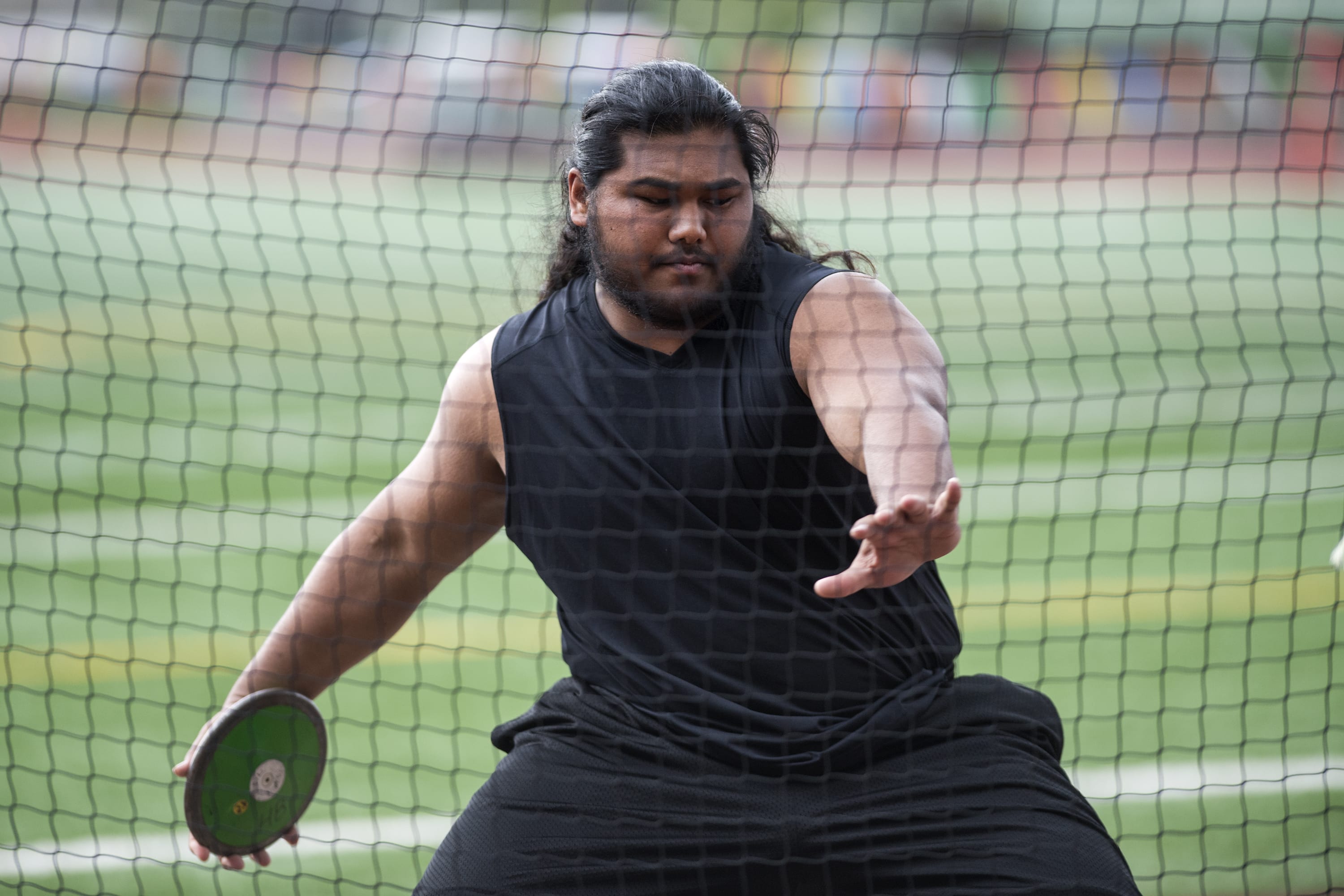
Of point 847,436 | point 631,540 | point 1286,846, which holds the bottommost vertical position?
point 1286,846

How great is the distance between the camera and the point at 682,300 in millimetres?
2969

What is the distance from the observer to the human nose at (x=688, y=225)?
9.57ft

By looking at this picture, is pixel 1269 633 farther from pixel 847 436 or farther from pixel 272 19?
pixel 272 19

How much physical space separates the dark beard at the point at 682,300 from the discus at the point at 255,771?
128 cm

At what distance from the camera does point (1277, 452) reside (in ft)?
28.4

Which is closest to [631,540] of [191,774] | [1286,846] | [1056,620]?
[191,774]

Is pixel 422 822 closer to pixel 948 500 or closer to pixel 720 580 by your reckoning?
pixel 720 580

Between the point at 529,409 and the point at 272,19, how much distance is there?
27427 millimetres

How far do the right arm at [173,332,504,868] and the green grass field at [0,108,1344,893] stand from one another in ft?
2.27

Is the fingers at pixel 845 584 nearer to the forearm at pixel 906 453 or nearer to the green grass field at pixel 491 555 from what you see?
the forearm at pixel 906 453

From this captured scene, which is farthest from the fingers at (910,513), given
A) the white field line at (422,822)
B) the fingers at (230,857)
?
the white field line at (422,822)

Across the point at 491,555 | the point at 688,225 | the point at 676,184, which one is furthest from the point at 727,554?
the point at 491,555

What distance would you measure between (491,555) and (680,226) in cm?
514

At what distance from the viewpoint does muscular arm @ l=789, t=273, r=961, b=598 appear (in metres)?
2.39
